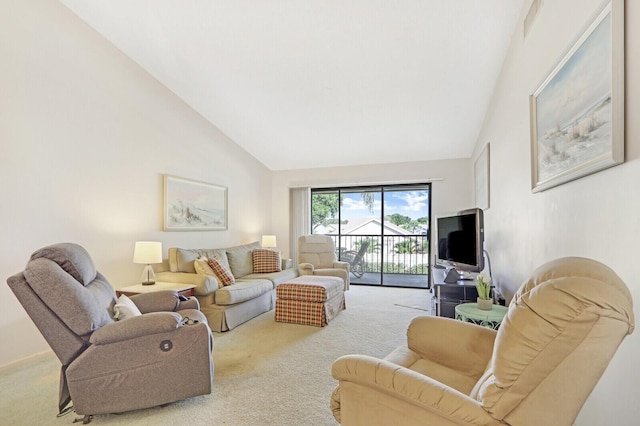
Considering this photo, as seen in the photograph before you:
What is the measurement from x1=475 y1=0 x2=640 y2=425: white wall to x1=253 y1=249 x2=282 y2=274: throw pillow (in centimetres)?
304

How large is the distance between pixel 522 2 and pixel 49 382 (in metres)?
4.50

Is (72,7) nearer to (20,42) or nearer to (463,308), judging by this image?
(20,42)

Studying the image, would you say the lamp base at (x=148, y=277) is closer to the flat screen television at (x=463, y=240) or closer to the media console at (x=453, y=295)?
the media console at (x=453, y=295)

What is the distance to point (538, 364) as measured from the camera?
34.5 inches

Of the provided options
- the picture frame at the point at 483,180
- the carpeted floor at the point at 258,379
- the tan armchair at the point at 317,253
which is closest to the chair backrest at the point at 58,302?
the carpeted floor at the point at 258,379

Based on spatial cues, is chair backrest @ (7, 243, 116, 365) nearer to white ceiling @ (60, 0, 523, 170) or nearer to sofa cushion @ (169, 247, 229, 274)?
sofa cushion @ (169, 247, 229, 274)

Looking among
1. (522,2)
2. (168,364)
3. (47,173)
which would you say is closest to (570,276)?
(168,364)

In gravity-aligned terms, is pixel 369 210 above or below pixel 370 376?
above

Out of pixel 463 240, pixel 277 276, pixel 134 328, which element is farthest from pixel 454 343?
pixel 277 276

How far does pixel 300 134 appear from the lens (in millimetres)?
4895

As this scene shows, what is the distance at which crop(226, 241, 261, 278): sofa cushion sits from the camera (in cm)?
450

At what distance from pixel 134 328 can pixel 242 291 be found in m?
1.79

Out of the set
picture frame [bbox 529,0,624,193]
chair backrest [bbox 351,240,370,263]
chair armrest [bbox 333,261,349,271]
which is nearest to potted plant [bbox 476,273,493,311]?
picture frame [bbox 529,0,624,193]

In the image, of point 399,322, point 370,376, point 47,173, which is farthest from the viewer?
point 399,322
